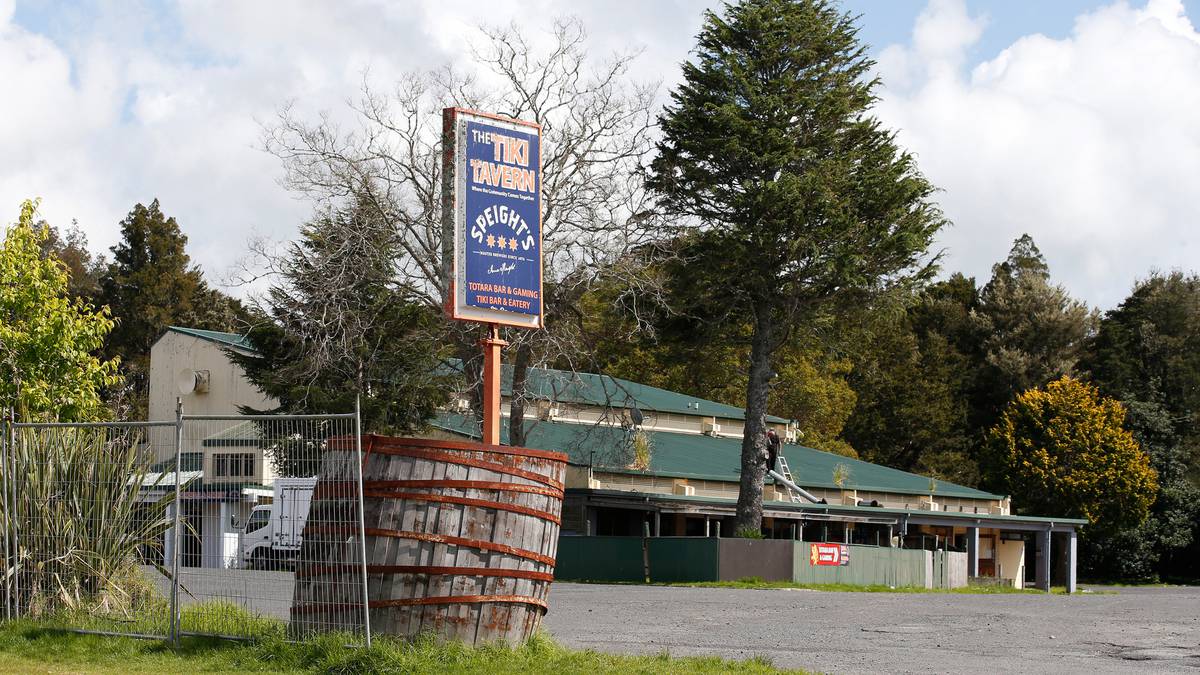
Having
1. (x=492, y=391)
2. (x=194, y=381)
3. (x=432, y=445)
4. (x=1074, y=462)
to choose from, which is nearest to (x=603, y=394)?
(x=194, y=381)

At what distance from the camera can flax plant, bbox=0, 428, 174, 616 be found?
13.6 m

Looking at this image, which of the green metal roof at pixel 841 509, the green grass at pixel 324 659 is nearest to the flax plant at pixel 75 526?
the green grass at pixel 324 659

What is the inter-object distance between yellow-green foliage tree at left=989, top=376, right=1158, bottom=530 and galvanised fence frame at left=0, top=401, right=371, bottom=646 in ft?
182

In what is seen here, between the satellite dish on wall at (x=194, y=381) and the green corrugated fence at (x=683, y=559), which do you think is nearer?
the green corrugated fence at (x=683, y=559)

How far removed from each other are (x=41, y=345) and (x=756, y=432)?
23.6 metres

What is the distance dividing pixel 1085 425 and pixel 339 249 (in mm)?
41066

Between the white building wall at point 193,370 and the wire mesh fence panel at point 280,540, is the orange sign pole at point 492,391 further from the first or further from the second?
the white building wall at point 193,370

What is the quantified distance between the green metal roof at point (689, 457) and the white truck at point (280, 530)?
86.9 feet

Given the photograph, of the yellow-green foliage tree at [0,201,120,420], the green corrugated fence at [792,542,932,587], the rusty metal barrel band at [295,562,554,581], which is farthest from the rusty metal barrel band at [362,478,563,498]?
the green corrugated fence at [792,542,932,587]

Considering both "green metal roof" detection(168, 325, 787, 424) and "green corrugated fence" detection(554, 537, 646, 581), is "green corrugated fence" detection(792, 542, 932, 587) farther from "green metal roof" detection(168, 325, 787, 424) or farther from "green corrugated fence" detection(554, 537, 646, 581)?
"green metal roof" detection(168, 325, 787, 424)

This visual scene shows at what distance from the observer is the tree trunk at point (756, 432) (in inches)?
1540

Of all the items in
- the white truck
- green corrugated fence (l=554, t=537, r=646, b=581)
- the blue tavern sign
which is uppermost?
the blue tavern sign

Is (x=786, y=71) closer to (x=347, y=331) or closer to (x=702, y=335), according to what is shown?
(x=702, y=335)

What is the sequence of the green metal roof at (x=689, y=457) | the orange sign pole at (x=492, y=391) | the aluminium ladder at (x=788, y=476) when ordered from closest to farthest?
1. the orange sign pole at (x=492, y=391)
2. the green metal roof at (x=689, y=457)
3. the aluminium ladder at (x=788, y=476)
